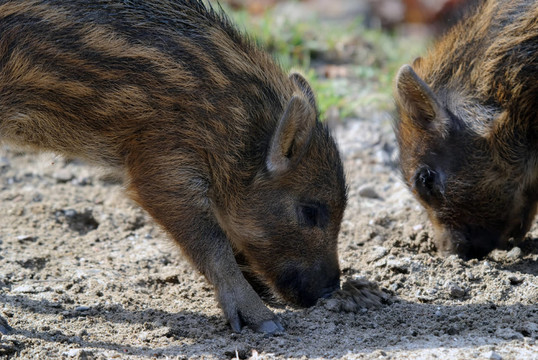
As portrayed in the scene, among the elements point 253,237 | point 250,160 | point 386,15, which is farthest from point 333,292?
point 386,15

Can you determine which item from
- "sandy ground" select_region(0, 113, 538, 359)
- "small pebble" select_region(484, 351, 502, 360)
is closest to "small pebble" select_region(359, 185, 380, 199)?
"sandy ground" select_region(0, 113, 538, 359)

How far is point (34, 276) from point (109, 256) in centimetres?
60

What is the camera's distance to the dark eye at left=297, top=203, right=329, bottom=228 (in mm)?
4707

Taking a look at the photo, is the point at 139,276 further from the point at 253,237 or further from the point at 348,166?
the point at 348,166

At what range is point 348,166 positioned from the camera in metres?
6.91

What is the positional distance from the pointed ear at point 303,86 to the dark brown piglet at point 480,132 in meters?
0.64

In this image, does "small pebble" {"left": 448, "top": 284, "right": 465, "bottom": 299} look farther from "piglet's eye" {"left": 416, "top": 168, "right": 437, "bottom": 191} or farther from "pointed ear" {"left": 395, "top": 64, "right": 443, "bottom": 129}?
"pointed ear" {"left": 395, "top": 64, "right": 443, "bottom": 129}

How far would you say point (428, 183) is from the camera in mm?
5387

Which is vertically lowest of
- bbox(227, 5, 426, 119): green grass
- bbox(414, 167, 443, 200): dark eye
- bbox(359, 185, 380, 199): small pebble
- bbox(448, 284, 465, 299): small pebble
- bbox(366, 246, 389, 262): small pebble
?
bbox(448, 284, 465, 299): small pebble

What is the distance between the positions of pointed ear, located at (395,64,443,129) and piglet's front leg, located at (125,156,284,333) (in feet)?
5.64

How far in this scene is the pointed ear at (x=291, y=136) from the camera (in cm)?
451

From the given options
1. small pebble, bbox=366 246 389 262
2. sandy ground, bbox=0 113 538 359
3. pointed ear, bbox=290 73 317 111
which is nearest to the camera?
sandy ground, bbox=0 113 538 359

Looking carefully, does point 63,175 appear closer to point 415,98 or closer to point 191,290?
point 191,290

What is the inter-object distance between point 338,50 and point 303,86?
13.5ft
